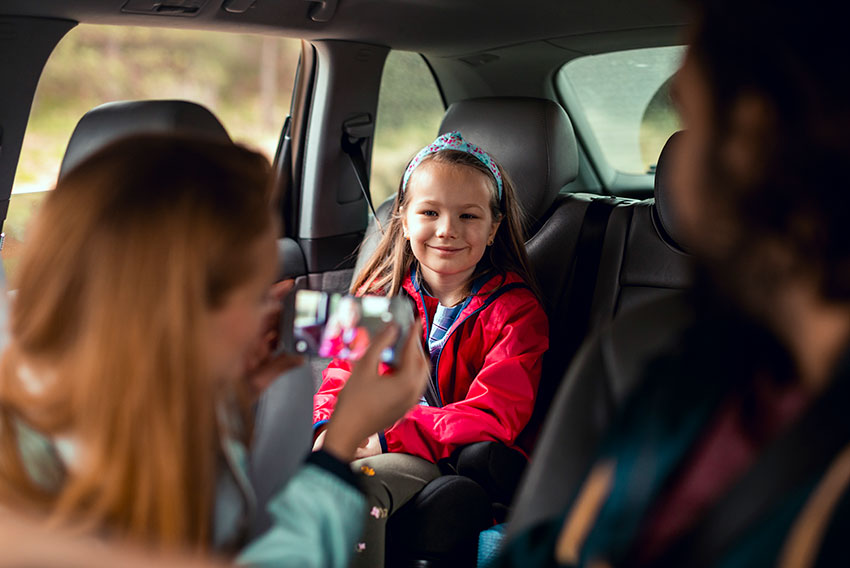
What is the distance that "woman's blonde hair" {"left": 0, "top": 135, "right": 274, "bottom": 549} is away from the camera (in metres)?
0.80

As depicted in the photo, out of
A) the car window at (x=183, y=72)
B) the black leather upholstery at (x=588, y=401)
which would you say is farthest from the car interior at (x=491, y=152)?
the car window at (x=183, y=72)

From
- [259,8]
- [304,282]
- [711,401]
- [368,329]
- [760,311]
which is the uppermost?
[259,8]

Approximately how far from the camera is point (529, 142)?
256 centimetres

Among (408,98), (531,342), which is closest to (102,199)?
(531,342)

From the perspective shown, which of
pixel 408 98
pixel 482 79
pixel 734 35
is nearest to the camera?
pixel 734 35

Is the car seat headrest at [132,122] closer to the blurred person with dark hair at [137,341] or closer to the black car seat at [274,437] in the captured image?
the black car seat at [274,437]

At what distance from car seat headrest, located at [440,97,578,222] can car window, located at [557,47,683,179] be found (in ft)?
1.99

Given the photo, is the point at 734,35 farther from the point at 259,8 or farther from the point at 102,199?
the point at 259,8

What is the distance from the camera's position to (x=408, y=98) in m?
3.84

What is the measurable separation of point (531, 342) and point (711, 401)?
1.30 metres

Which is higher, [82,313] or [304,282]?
[82,313]

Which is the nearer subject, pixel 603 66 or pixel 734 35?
pixel 734 35

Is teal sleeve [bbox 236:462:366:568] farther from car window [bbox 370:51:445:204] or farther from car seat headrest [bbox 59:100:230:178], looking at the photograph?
car window [bbox 370:51:445:204]

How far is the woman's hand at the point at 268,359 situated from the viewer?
3.73 feet
